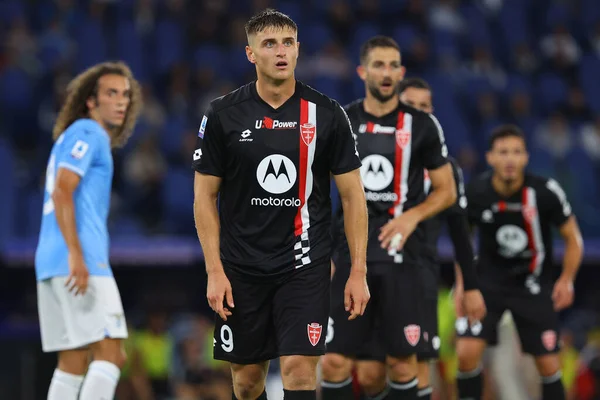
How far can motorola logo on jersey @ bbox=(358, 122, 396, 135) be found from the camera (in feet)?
23.3

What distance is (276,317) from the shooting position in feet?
18.9

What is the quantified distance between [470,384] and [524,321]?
28.5 inches

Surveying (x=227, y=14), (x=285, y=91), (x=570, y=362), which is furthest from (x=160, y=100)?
(x=285, y=91)

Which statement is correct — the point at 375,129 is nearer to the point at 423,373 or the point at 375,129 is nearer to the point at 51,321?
the point at 423,373

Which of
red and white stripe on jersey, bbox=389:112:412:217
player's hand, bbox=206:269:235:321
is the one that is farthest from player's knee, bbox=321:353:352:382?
player's hand, bbox=206:269:235:321

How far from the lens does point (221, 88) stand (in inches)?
582

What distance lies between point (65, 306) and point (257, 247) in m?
1.62

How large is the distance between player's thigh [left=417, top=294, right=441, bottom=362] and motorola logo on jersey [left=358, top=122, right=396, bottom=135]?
1099 mm

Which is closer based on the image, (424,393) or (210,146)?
(210,146)

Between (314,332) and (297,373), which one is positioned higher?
(314,332)

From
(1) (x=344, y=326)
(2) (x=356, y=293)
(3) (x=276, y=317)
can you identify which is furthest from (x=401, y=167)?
(3) (x=276, y=317)

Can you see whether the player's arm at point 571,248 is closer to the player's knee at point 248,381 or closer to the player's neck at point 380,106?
the player's neck at point 380,106

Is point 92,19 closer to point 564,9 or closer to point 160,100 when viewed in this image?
point 160,100

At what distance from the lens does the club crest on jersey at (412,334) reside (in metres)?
6.92
